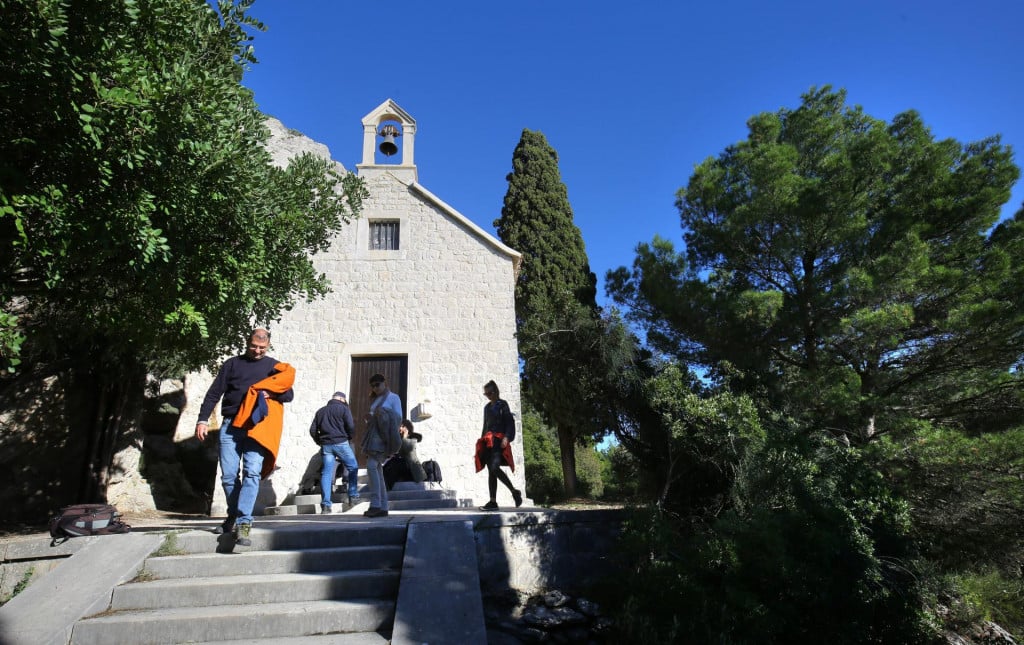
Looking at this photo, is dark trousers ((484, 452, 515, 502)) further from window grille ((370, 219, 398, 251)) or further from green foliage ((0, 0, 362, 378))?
window grille ((370, 219, 398, 251))

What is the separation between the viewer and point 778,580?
454 cm

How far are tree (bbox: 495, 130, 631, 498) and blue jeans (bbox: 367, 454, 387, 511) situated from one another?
388 centimetres

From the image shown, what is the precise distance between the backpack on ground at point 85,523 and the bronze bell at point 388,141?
917cm

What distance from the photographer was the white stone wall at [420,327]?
10.3 meters

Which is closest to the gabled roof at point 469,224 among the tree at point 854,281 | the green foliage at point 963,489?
the tree at point 854,281

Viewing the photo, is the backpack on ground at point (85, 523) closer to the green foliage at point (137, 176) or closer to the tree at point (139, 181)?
the tree at point (139, 181)

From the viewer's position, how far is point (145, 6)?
16.2 feet

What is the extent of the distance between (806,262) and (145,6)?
10.3m

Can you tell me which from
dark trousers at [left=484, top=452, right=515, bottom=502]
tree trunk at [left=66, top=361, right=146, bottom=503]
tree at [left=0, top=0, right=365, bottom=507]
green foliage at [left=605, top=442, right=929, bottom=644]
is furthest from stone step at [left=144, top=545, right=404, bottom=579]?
tree trunk at [left=66, top=361, right=146, bottom=503]

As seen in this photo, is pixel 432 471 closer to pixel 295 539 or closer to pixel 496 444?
pixel 496 444

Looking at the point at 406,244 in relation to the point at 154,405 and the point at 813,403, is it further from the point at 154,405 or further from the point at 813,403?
the point at 813,403

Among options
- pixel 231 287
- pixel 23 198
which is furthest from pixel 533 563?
pixel 23 198

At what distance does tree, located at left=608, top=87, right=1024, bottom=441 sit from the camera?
855 cm

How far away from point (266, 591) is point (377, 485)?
2.33m
